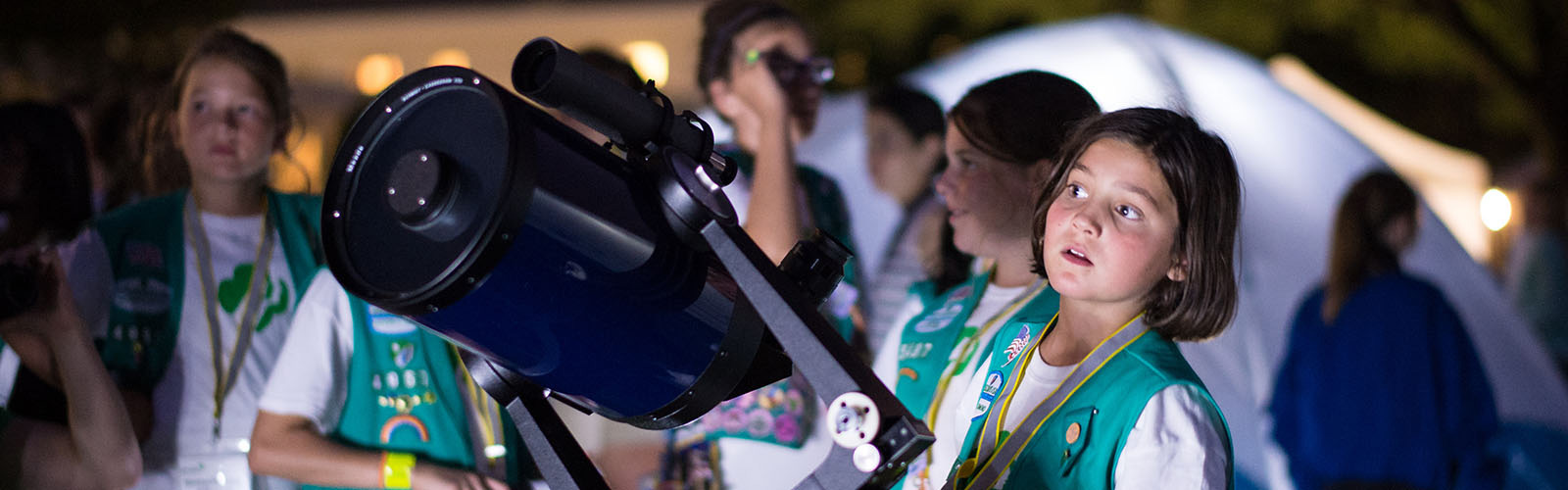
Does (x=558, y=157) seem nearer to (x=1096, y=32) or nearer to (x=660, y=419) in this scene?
(x=660, y=419)

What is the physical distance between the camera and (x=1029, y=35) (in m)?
6.90

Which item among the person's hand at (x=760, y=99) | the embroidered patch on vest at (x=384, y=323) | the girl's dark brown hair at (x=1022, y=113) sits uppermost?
the person's hand at (x=760, y=99)

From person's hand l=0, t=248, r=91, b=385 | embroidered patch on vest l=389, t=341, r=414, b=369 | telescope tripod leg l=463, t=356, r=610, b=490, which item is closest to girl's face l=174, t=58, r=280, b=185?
person's hand l=0, t=248, r=91, b=385

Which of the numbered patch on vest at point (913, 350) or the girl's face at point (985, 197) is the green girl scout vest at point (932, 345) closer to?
the numbered patch on vest at point (913, 350)

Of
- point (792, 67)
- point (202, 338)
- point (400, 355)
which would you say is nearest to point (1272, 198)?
point (792, 67)

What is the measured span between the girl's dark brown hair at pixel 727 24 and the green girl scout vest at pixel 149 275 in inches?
38.8

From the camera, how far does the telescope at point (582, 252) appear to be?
136 cm

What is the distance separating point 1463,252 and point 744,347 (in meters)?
5.73

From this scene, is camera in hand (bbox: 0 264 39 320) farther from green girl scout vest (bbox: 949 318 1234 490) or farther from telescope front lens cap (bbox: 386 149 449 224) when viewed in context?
green girl scout vest (bbox: 949 318 1234 490)

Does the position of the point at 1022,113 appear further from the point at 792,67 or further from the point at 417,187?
the point at 417,187

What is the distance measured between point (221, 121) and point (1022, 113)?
179cm

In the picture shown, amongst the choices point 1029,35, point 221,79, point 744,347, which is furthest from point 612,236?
point 1029,35

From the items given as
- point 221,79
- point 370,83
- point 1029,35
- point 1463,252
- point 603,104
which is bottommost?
point 1463,252

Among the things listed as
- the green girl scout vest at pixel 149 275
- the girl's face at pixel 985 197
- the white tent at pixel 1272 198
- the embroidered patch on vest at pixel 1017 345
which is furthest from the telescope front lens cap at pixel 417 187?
the white tent at pixel 1272 198
